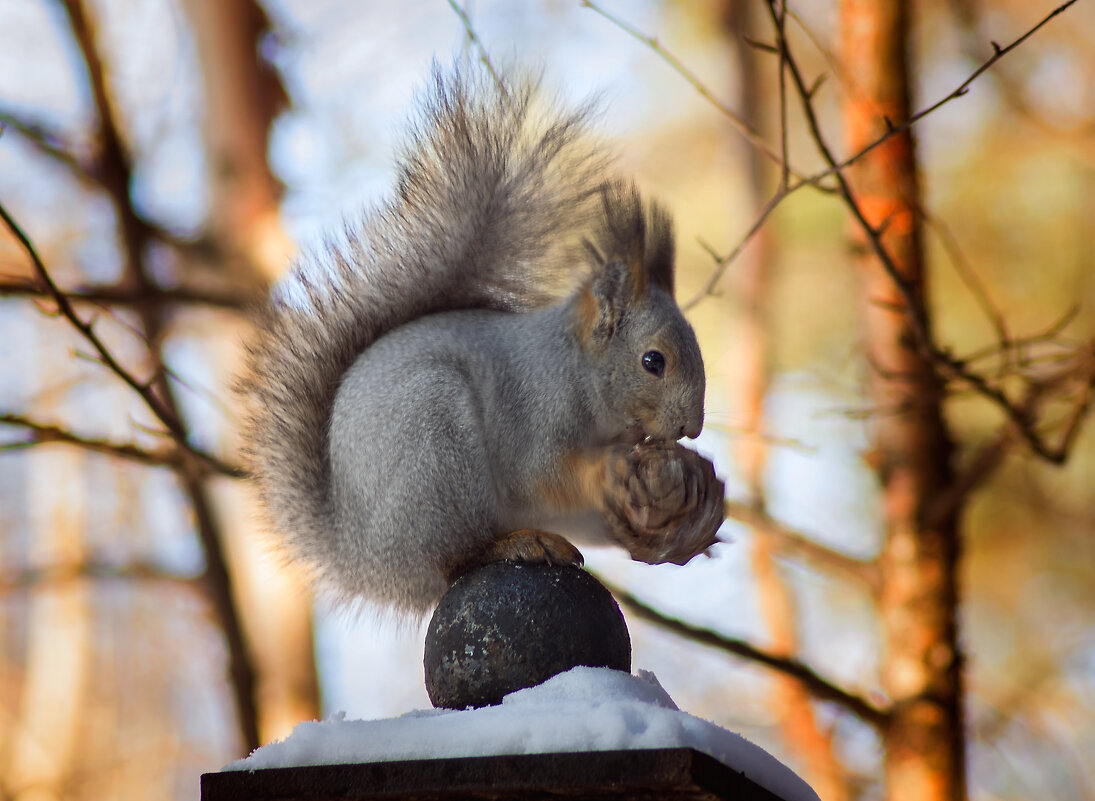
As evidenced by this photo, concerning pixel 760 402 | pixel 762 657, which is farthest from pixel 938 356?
pixel 760 402

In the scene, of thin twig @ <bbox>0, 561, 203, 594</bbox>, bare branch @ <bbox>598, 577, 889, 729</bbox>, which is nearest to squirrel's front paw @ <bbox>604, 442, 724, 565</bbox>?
bare branch @ <bbox>598, 577, 889, 729</bbox>

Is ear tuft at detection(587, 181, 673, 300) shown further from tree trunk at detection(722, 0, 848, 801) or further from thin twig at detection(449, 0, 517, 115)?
tree trunk at detection(722, 0, 848, 801)

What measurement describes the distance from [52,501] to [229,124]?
3.71 m

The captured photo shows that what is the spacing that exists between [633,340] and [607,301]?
0.19 ft

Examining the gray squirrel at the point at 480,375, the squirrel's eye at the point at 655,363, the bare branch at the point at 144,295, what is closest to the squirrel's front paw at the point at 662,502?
the gray squirrel at the point at 480,375

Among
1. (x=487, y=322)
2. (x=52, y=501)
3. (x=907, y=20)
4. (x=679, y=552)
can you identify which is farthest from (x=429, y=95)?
(x=52, y=501)

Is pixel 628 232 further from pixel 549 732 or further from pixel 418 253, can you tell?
pixel 549 732

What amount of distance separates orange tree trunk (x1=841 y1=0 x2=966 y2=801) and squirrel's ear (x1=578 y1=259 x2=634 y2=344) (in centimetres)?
75

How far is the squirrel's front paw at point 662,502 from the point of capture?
1.08m

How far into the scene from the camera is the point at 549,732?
3.03ft

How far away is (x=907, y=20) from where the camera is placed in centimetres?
211

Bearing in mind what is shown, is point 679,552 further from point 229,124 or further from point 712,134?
point 712,134

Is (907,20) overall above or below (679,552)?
above

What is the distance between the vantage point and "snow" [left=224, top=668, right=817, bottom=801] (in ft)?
2.99
